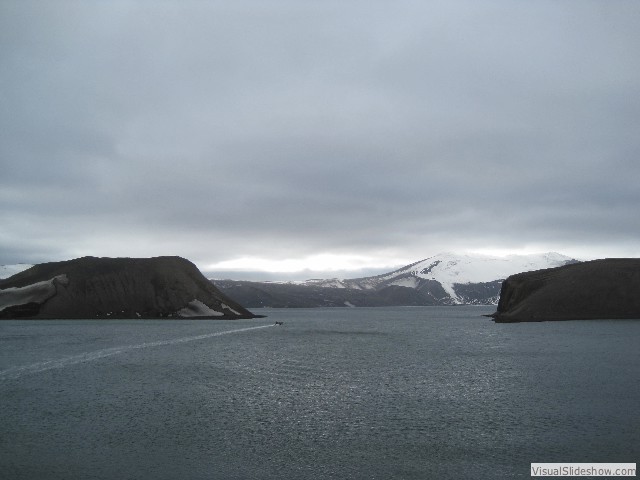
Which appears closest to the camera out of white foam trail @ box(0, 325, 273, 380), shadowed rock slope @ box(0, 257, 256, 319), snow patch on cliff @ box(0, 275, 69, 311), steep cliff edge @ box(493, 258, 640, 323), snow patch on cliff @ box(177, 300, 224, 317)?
white foam trail @ box(0, 325, 273, 380)

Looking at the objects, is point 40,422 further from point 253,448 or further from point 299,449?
point 299,449

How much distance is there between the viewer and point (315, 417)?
2942 cm

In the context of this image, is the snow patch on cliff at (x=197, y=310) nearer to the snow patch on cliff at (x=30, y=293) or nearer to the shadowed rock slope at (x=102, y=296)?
the shadowed rock slope at (x=102, y=296)

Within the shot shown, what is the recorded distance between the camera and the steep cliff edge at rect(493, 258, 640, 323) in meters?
146

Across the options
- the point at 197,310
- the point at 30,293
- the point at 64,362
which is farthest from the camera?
the point at 197,310

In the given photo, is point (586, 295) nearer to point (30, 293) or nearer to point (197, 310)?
point (197, 310)

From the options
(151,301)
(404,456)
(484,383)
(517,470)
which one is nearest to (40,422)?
(404,456)

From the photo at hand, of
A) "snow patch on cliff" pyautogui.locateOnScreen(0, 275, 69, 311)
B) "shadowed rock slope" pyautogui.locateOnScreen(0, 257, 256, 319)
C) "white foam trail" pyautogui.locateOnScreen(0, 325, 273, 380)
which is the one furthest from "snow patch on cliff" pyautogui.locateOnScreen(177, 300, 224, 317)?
"white foam trail" pyautogui.locateOnScreen(0, 325, 273, 380)

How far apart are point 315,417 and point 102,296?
17954 cm

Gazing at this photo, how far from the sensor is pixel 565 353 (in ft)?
213

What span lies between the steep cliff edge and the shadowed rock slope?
4156 inches

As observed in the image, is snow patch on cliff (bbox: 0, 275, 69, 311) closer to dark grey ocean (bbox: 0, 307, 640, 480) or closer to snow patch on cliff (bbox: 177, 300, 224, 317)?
snow patch on cliff (bbox: 177, 300, 224, 317)

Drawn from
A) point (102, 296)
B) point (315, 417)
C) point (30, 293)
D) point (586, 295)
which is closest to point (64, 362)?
point (315, 417)

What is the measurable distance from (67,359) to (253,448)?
4740 cm
